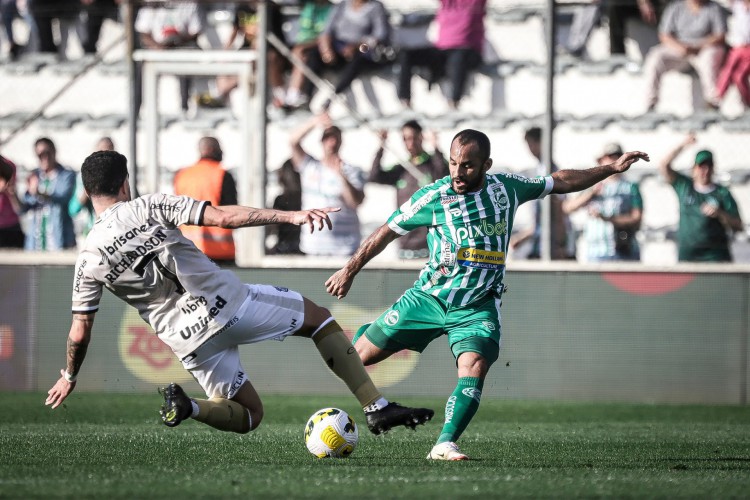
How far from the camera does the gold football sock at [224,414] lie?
730cm

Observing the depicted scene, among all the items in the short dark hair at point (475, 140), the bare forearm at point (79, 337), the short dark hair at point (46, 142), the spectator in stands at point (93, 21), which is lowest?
the bare forearm at point (79, 337)

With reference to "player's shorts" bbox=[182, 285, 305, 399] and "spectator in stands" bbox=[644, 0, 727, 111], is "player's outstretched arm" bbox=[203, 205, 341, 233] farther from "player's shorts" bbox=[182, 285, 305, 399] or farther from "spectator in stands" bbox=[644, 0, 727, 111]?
"spectator in stands" bbox=[644, 0, 727, 111]

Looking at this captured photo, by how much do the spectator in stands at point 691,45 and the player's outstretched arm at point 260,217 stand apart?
8127 mm

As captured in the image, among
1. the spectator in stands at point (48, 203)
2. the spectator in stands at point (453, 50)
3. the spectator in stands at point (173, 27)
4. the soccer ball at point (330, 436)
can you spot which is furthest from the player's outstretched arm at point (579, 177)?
the spectator in stands at point (48, 203)

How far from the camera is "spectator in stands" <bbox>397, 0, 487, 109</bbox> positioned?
13.8 m

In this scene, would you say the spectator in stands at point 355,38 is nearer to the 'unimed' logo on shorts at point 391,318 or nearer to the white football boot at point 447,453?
the 'unimed' logo on shorts at point 391,318

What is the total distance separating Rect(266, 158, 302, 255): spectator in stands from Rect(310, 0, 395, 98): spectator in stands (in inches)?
57.1

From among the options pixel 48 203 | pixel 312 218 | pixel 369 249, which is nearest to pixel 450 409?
pixel 369 249

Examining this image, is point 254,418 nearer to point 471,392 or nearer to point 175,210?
point 471,392

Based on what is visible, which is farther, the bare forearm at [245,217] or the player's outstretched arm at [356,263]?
the player's outstretched arm at [356,263]

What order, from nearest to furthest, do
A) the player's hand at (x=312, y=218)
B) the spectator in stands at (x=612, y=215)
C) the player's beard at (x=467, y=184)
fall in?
the player's hand at (x=312, y=218) < the player's beard at (x=467, y=184) < the spectator in stands at (x=612, y=215)

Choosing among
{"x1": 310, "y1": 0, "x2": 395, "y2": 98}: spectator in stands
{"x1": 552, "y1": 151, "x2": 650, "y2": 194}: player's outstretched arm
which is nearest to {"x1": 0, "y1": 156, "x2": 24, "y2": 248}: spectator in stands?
{"x1": 310, "y1": 0, "x2": 395, "y2": 98}: spectator in stands

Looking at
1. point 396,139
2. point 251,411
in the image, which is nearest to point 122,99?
point 396,139

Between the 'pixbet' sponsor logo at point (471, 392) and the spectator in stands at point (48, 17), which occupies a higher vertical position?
the spectator in stands at point (48, 17)
